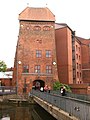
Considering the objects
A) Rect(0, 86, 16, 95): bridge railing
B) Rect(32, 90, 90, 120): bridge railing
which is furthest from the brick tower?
Rect(32, 90, 90, 120): bridge railing

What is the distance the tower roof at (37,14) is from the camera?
47969 millimetres

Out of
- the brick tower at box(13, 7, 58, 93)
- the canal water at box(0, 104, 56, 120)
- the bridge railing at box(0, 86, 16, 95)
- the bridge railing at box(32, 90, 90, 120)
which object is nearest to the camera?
the bridge railing at box(32, 90, 90, 120)

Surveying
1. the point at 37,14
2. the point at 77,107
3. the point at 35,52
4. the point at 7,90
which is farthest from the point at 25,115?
the point at 37,14

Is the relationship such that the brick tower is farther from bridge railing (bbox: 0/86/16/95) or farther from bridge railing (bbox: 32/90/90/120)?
bridge railing (bbox: 32/90/90/120)

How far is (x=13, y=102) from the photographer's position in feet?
135

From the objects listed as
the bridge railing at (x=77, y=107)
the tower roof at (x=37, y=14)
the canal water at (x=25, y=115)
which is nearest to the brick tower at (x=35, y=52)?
the tower roof at (x=37, y=14)

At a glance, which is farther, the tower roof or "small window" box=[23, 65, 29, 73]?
the tower roof

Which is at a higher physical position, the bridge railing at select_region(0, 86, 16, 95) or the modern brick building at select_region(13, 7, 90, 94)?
the modern brick building at select_region(13, 7, 90, 94)

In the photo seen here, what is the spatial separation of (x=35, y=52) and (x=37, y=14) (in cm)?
805

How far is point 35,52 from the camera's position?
4706 cm

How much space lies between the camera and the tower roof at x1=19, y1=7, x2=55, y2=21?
157ft

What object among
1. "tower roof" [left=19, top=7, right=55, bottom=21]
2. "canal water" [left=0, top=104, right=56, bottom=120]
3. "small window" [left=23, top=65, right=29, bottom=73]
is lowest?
"canal water" [left=0, top=104, right=56, bottom=120]

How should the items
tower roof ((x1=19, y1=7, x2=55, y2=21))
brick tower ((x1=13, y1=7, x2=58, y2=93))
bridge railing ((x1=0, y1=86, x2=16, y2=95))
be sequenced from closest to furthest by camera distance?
1. bridge railing ((x1=0, y1=86, x2=16, y2=95))
2. brick tower ((x1=13, y1=7, x2=58, y2=93))
3. tower roof ((x1=19, y1=7, x2=55, y2=21))

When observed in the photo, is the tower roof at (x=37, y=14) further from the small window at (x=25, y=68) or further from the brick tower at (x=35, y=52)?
the small window at (x=25, y=68)
